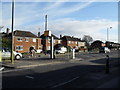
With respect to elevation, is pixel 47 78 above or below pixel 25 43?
below

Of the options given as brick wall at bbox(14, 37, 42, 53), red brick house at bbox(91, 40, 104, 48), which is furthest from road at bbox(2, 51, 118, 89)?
red brick house at bbox(91, 40, 104, 48)

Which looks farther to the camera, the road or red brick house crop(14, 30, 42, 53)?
red brick house crop(14, 30, 42, 53)

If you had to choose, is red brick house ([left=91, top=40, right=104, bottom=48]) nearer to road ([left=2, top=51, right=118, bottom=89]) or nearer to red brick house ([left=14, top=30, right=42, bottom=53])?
red brick house ([left=14, top=30, right=42, bottom=53])

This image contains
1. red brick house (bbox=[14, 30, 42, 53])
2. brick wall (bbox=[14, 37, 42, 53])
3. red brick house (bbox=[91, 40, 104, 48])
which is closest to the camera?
brick wall (bbox=[14, 37, 42, 53])

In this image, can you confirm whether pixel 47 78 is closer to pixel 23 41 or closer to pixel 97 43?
pixel 23 41

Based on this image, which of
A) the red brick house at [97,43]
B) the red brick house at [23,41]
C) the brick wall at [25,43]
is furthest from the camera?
the red brick house at [97,43]

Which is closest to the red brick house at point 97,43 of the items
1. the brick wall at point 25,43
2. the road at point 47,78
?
the brick wall at point 25,43

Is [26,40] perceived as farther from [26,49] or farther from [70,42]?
[70,42]

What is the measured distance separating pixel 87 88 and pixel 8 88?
11.9ft

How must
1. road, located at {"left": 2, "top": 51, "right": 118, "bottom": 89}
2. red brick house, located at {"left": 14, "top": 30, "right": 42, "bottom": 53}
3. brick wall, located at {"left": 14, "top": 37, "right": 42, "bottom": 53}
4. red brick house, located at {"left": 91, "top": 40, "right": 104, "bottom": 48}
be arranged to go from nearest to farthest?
road, located at {"left": 2, "top": 51, "right": 118, "bottom": 89}, brick wall, located at {"left": 14, "top": 37, "right": 42, "bottom": 53}, red brick house, located at {"left": 14, "top": 30, "right": 42, "bottom": 53}, red brick house, located at {"left": 91, "top": 40, "right": 104, "bottom": 48}

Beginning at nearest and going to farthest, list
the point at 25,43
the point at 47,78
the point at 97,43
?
the point at 47,78 < the point at 25,43 < the point at 97,43

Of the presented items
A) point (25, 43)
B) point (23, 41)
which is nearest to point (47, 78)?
point (23, 41)

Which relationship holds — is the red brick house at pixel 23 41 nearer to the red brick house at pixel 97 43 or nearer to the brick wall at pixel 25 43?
the brick wall at pixel 25 43

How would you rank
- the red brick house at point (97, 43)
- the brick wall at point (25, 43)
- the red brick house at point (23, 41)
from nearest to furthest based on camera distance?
the brick wall at point (25, 43) < the red brick house at point (23, 41) < the red brick house at point (97, 43)
